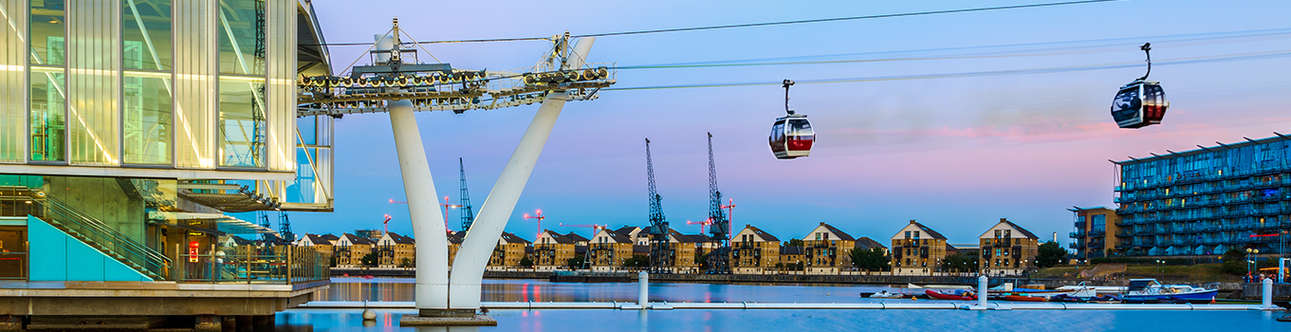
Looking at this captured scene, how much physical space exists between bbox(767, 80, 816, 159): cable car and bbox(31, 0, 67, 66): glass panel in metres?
14.3

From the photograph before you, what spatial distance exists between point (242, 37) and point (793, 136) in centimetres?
1161

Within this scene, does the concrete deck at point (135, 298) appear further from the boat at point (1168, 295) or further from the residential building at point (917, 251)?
the residential building at point (917, 251)

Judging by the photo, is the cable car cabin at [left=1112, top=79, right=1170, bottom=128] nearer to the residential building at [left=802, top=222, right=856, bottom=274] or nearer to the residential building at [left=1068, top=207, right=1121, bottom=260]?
the residential building at [left=1068, top=207, right=1121, bottom=260]

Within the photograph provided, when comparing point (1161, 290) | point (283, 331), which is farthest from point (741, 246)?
point (283, 331)

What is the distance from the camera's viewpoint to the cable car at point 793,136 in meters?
25.1

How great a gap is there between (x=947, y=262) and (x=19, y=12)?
158 meters

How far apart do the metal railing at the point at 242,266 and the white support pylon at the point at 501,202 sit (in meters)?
5.44

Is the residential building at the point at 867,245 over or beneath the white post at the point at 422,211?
beneath

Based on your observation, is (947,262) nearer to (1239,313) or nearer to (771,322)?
(1239,313)

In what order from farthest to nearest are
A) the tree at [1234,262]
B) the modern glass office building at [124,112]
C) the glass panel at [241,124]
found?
the tree at [1234,262], the glass panel at [241,124], the modern glass office building at [124,112]

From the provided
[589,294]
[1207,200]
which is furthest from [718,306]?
[1207,200]

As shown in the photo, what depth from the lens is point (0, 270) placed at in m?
23.9

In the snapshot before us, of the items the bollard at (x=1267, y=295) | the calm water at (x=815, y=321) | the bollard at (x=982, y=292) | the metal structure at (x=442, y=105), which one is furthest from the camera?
the bollard at (x=1267, y=295)

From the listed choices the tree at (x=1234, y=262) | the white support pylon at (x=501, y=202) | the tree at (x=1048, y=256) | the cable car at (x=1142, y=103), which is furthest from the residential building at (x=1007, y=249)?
the cable car at (x=1142, y=103)
